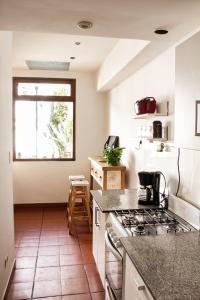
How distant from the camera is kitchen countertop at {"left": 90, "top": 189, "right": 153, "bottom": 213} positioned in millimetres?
2367

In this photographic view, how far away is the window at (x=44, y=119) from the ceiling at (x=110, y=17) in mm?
3307

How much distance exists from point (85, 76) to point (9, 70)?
2.75 m

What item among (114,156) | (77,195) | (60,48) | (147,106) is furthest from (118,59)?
(77,195)

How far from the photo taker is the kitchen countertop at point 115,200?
7.77ft

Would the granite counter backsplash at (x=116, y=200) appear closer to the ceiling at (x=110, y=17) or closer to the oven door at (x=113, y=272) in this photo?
the oven door at (x=113, y=272)

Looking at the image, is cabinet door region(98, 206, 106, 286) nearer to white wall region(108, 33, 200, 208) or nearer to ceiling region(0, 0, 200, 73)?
white wall region(108, 33, 200, 208)

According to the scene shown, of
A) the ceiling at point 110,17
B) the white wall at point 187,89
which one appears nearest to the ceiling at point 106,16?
the ceiling at point 110,17

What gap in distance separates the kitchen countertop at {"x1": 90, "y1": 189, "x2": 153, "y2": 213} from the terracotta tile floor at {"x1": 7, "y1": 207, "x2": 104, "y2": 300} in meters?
0.87

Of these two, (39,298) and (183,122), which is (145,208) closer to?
(183,122)

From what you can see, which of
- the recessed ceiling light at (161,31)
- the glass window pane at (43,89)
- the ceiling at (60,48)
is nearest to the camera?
the recessed ceiling light at (161,31)

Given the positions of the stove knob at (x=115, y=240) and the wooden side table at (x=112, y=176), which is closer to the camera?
the stove knob at (x=115, y=240)

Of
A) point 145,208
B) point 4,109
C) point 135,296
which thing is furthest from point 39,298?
point 4,109

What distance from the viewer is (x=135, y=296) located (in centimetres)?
142

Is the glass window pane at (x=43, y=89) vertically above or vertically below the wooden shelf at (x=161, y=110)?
above
